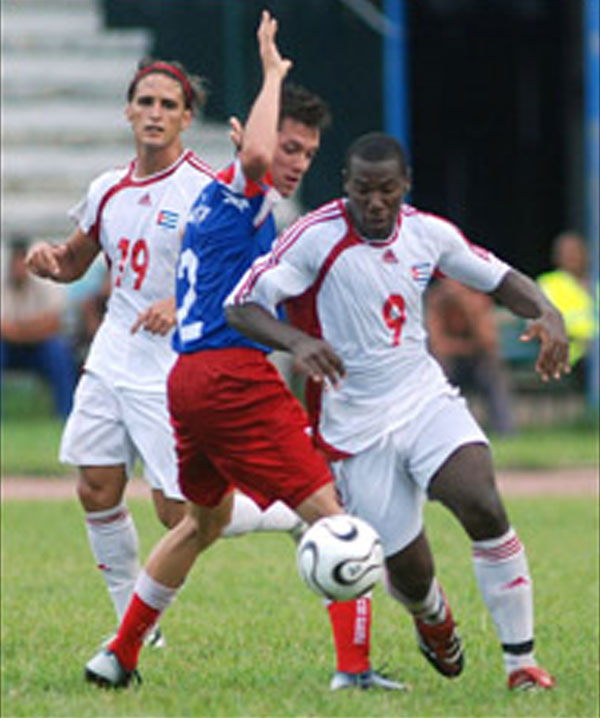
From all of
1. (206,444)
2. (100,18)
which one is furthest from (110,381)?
(100,18)

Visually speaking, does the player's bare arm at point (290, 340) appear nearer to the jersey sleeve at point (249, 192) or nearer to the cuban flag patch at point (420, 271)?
the jersey sleeve at point (249, 192)

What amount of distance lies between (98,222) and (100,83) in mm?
14179

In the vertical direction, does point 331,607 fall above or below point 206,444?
below

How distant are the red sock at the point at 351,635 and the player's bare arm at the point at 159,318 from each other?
1.23 m

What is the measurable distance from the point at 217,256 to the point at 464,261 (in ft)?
2.72

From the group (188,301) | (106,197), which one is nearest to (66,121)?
(106,197)

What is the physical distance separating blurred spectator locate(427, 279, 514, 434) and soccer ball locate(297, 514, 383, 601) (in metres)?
11.4

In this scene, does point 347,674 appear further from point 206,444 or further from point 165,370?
point 165,370

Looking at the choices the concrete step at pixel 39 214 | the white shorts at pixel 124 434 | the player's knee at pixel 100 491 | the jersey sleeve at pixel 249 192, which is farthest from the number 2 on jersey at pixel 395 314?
the concrete step at pixel 39 214

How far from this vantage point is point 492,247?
26.3 meters

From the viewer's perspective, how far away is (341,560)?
23.6 ft

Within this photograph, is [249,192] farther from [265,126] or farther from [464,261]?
[464,261]

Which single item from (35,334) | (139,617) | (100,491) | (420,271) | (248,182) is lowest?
(35,334)

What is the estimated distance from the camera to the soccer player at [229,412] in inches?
303
